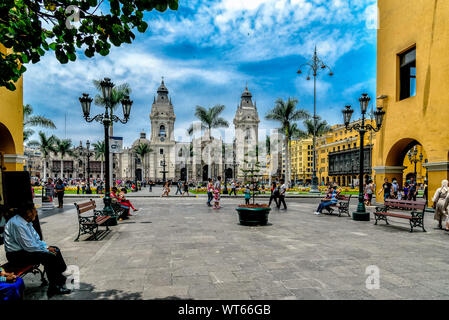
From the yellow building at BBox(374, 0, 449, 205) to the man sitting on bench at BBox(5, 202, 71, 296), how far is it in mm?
15666

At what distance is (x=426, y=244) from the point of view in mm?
6785

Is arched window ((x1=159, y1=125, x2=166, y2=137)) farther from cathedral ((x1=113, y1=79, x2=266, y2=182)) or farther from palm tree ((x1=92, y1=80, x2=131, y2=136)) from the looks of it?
palm tree ((x1=92, y1=80, x2=131, y2=136))

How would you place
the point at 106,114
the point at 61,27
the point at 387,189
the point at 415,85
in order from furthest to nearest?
the point at 387,189 < the point at 415,85 < the point at 106,114 < the point at 61,27

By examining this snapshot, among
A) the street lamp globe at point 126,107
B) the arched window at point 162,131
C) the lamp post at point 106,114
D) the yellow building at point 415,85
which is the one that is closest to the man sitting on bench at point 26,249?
the lamp post at point 106,114

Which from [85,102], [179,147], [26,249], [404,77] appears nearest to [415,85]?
[404,77]

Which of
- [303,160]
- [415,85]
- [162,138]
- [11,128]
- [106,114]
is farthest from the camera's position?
[303,160]

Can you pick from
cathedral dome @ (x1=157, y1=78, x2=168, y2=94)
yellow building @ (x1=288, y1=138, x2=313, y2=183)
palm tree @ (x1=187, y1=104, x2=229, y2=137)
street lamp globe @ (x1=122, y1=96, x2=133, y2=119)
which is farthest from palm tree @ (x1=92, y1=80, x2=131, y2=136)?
yellow building @ (x1=288, y1=138, x2=313, y2=183)

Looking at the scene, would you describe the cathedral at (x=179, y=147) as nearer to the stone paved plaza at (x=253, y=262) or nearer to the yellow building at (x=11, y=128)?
the yellow building at (x=11, y=128)

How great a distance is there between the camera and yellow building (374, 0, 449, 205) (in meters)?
13.0

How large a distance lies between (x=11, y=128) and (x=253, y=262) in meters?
12.4

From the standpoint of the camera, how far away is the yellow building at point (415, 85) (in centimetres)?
1301

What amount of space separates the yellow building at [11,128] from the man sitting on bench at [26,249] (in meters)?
9.95

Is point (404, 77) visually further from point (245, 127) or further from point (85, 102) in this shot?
point (245, 127)

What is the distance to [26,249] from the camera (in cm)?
385
